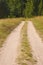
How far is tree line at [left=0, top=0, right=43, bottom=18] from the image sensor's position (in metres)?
84.1

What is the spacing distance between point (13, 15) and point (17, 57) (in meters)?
72.4

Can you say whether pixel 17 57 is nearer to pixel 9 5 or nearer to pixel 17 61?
pixel 17 61

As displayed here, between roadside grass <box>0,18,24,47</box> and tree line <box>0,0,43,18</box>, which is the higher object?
tree line <box>0,0,43,18</box>

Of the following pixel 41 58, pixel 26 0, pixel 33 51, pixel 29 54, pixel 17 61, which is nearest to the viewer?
pixel 17 61

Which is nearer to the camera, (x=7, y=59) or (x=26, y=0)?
(x=7, y=59)

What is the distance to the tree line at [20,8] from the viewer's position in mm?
84125

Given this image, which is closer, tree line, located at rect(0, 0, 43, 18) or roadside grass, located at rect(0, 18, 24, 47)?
roadside grass, located at rect(0, 18, 24, 47)

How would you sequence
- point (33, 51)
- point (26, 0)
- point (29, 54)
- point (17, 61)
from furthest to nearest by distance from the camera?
point (26, 0), point (33, 51), point (29, 54), point (17, 61)

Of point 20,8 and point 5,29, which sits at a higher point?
point 20,8

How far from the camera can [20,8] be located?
86312 mm

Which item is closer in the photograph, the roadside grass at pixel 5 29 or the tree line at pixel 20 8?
the roadside grass at pixel 5 29

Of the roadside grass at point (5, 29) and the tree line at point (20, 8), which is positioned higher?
the tree line at point (20, 8)

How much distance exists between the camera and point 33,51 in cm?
1373

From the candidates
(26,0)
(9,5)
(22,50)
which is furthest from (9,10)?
(22,50)
